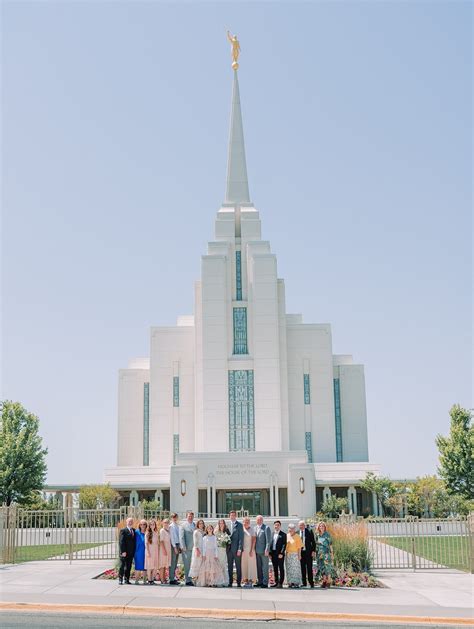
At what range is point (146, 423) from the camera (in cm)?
5750

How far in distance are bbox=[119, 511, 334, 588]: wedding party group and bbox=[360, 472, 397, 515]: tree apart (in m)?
32.7

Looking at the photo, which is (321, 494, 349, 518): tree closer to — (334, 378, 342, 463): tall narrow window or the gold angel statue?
(334, 378, 342, 463): tall narrow window

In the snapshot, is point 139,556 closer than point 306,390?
Yes

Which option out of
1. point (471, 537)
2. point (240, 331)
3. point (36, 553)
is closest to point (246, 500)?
point (240, 331)

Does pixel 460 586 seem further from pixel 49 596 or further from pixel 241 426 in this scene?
pixel 241 426

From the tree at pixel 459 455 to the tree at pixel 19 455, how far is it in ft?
79.5

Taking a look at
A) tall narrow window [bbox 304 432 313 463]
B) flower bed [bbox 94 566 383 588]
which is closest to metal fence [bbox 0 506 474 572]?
flower bed [bbox 94 566 383 588]

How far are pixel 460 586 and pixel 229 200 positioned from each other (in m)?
48.7

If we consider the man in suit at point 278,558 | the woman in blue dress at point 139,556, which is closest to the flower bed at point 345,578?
the woman in blue dress at point 139,556

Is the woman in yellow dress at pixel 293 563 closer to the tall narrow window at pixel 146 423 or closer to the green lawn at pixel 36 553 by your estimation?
the green lawn at pixel 36 553

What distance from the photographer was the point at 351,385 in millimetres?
58656

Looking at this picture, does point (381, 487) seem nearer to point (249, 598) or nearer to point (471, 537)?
point (471, 537)

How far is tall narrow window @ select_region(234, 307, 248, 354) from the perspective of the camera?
5662cm

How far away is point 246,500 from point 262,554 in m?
36.1
